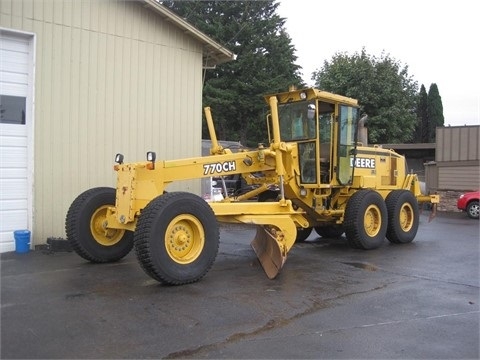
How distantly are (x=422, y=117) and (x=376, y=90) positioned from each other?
12.7 m

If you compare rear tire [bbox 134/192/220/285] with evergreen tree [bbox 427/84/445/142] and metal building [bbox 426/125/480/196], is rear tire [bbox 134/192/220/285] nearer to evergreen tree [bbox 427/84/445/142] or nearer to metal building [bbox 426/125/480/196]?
metal building [bbox 426/125/480/196]

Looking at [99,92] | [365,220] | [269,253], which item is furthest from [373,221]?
[99,92]

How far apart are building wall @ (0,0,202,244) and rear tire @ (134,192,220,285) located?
408cm

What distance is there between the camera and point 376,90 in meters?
33.0

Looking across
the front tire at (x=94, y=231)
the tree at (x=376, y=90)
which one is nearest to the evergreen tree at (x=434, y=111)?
the tree at (x=376, y=90)

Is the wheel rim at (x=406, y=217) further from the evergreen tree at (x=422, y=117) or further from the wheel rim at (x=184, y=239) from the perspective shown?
the evergreen tree at (x=422, y=117)

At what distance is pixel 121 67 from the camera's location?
10.8 m

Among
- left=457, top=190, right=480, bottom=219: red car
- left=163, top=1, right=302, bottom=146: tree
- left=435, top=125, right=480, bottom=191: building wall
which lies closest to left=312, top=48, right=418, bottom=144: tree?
left=163, top=1, right=302, bottom=146: tree

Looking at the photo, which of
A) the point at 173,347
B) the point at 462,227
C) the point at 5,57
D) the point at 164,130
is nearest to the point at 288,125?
the point at 164,130

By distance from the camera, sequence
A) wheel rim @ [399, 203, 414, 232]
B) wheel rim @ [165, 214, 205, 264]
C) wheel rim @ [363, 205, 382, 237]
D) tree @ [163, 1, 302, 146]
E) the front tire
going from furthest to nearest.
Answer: tree @ [163, 1, 302, 146] < wheel rim @ [399, 203, 414, 232] < wheel rim @ [363, 205, 382, 237] < the front tire < wheel rim @ [165, 214, 205, 264]

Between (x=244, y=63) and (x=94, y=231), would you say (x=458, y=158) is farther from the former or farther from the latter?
(x=94, y=231)

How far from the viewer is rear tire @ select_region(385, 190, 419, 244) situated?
35.0 feet

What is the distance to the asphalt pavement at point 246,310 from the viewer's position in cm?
446

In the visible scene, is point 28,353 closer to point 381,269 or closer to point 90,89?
point 381,269
